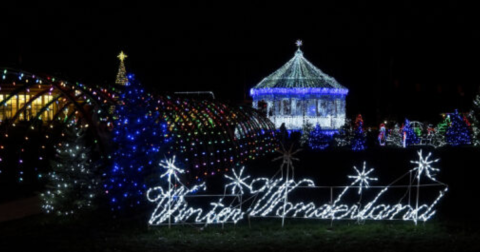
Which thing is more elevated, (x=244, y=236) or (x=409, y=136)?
(x=409, y=136)

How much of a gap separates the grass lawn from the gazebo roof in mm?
25633

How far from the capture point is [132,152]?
35.5 feet

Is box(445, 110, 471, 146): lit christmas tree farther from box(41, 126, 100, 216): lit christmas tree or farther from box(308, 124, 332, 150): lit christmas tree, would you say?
box(41, 126, 100, 216): lit christmas tree

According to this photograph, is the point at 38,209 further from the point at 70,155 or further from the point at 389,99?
the point at 389,99

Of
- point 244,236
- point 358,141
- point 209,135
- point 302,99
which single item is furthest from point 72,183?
point 302,99

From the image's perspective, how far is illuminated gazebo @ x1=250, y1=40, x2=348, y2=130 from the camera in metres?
35.8

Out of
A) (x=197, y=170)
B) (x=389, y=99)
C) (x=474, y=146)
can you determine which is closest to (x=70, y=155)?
(x=197, y=170)

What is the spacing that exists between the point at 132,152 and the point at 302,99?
25.9 metres

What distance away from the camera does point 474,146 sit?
30.9 m

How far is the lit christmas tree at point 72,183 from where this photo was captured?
11.0 m

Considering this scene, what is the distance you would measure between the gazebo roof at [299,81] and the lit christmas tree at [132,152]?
25.0 m

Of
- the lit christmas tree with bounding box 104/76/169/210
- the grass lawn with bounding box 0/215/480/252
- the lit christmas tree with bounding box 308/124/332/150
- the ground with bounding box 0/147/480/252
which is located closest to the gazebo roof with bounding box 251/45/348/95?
the lit christmas tree with bounding box 308/124/332/150

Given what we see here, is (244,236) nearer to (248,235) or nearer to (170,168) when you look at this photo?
(248,235)

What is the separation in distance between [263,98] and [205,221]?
87.9 feet
